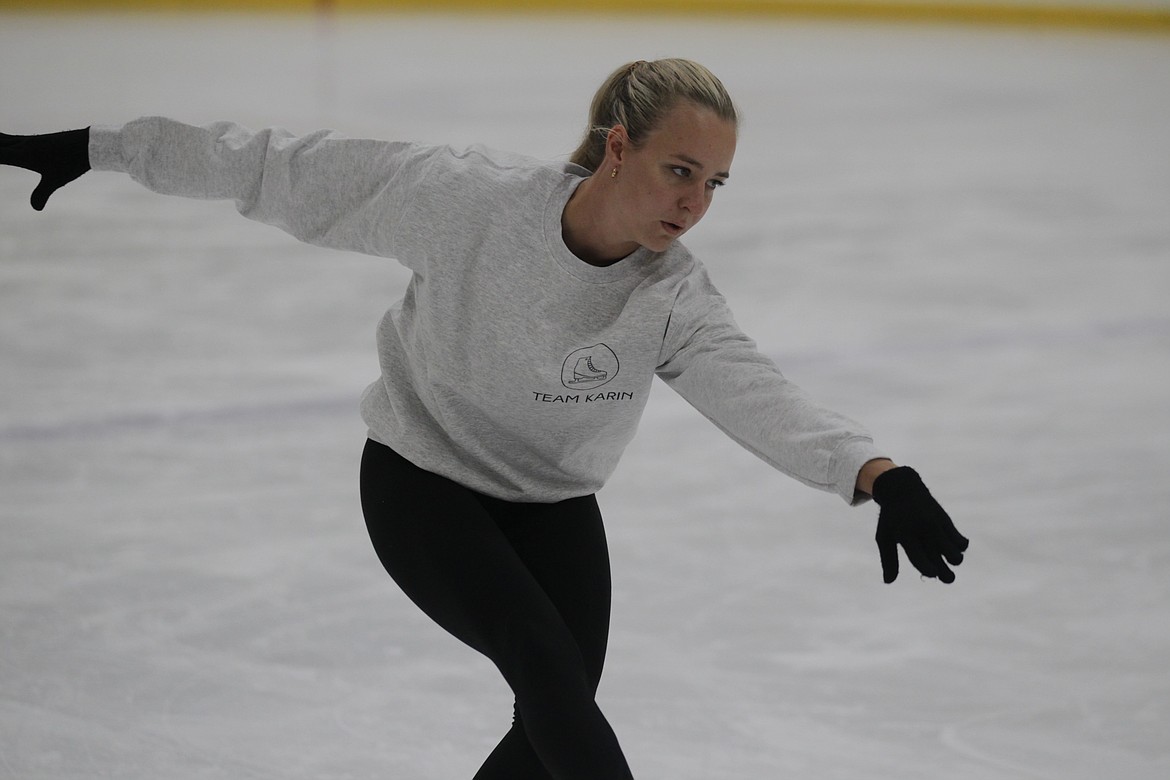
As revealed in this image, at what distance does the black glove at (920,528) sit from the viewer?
150 centimetres

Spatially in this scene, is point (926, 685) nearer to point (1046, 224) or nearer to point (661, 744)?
point (661, 744)

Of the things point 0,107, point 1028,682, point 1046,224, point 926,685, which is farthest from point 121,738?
point 0,107

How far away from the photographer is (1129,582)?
3.08 metres

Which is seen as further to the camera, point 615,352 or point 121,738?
point 121,738

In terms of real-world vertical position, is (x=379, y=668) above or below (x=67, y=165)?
below

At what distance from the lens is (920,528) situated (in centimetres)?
150

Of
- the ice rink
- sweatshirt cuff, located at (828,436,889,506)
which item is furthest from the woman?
the ice rink

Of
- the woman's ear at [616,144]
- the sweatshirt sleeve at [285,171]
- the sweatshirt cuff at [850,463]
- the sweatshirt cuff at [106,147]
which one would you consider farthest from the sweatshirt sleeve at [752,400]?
the sweatshirt cuff at [106,147]

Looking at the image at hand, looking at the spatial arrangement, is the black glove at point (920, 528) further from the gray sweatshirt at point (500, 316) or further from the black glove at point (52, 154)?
the black glove at point (52, 154)

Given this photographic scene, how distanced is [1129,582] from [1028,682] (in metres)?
0.53

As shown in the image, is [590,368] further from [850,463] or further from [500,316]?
[850,463]

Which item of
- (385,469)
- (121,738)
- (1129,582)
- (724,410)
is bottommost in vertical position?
(121,738)

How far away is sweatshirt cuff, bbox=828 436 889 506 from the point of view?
5.11 feet

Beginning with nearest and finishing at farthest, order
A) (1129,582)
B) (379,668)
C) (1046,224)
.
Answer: (379,668), (1129,582), (1046,224)
